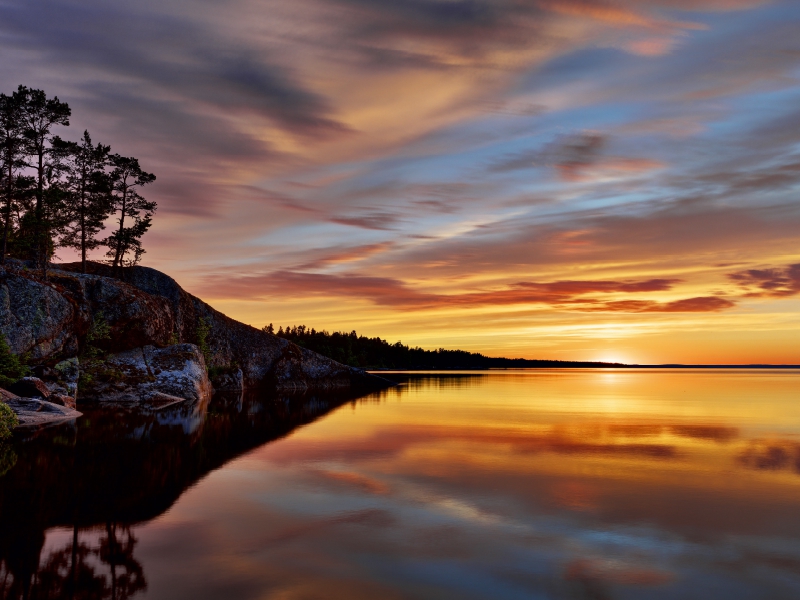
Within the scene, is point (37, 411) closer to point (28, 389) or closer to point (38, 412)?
point (38, 412)

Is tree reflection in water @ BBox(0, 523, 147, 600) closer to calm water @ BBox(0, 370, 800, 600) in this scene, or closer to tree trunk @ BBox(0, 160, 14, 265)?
calm water @ BBox(0, 370, 800, 600)

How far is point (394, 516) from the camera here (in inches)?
434

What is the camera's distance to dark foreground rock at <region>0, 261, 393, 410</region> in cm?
3108

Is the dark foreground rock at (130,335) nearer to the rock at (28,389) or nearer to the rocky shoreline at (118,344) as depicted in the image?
the rocky shoreline at (118,344)

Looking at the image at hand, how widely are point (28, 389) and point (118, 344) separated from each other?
11.9m

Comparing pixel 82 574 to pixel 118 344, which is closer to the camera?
pixel 82 574

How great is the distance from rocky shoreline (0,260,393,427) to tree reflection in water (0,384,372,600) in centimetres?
450

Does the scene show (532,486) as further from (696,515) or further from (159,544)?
(159,544)

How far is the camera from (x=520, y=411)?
34.6 meters

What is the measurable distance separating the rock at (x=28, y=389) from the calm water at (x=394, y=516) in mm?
5364

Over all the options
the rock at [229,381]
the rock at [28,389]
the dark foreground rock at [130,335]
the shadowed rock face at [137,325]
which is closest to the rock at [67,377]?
the dark foreground rock at [130,335]

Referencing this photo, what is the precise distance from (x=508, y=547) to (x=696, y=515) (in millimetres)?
4625

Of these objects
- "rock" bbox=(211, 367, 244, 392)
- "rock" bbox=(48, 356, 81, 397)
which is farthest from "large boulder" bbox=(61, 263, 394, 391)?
"rock" bbox=(48, 356, 81, 397)

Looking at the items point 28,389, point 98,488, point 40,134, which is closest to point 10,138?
point 40,134
